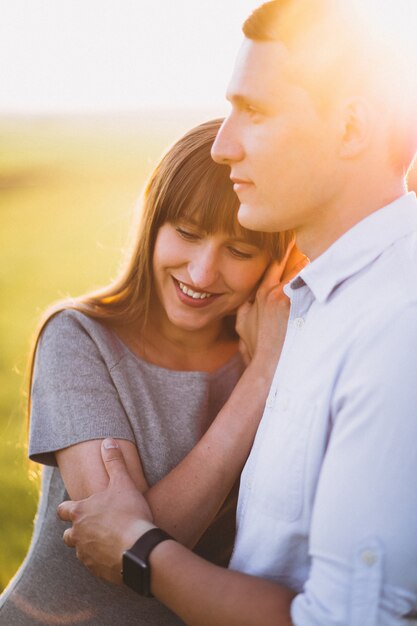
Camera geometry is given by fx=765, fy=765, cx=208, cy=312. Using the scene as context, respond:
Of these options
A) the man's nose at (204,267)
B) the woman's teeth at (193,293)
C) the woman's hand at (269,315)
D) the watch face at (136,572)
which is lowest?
the watch face at (136,572)

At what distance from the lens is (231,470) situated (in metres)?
2.49

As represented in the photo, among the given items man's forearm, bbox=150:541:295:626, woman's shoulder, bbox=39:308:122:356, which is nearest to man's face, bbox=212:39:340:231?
woman's shoulder, bbox=39:308:122:356

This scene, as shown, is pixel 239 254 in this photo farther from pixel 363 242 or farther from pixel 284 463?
pixel 284 463

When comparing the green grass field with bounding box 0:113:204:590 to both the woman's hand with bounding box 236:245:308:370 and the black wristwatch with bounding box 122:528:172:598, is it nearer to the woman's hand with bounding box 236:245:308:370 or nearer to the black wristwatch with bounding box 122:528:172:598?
the woman's hand with bounding box 236:245:308:370

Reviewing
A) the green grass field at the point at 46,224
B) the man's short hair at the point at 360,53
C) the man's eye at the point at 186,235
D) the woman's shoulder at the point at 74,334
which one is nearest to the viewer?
the man's short hair at the point at 360,53

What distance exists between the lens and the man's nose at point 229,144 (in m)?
2.13

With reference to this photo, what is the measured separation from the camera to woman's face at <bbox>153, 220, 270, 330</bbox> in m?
2.73

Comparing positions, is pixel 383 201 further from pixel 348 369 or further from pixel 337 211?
pixel 348 369

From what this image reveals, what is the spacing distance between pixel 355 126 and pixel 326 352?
58 centimetres

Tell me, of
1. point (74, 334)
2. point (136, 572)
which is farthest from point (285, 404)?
point (74, 334)

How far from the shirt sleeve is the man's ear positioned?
0.51 m

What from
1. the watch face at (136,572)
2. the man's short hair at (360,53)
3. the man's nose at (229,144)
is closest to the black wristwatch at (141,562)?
the watch face at (136,572)

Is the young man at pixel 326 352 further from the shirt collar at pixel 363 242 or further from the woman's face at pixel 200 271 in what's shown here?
the woman's face at pixel 200 271

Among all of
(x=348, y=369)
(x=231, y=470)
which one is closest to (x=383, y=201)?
(x=348, y=369)
